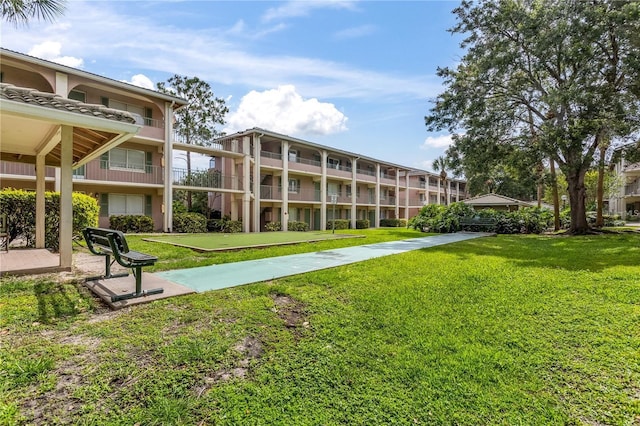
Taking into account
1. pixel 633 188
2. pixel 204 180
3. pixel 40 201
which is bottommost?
pixel 40 201

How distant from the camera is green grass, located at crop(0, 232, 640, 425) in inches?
96.0

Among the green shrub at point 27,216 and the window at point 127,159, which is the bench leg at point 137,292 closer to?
the green shrub at point 27,216

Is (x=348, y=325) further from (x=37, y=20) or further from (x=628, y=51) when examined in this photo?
(x=628, y=51)

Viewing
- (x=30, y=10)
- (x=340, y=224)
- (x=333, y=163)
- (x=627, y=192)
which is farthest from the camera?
(x=627, y=192)

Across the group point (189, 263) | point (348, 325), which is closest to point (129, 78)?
point (189, 263)

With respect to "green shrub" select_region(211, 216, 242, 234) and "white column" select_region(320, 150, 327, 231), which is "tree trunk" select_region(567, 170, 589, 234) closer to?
"white column" select_region(320, 150, 327, 231)

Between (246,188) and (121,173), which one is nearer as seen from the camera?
(121,173)

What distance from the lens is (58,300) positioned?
15.2ft

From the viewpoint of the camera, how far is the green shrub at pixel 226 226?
22.7 metres

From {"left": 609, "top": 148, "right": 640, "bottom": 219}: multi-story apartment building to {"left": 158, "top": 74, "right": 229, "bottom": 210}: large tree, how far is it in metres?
45.9

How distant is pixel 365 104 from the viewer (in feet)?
56.9

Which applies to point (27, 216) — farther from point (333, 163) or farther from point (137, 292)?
point (333, 163)

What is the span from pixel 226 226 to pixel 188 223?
2.69 metres

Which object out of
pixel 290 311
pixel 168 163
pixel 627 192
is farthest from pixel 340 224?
pixel 627 192
